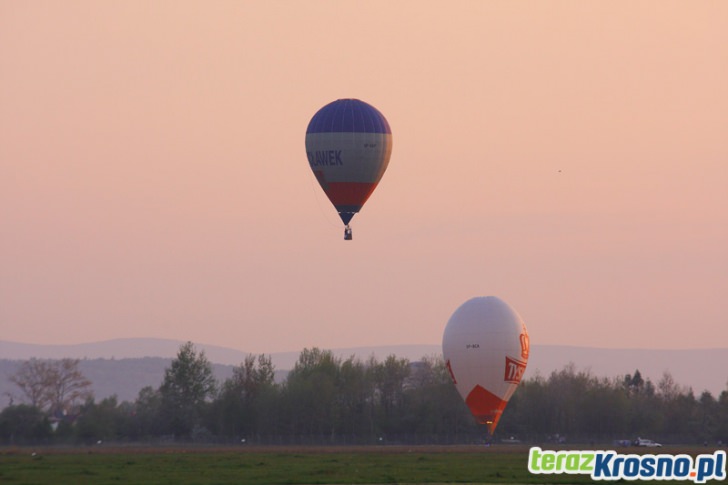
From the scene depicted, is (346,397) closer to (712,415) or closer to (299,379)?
(299,379)

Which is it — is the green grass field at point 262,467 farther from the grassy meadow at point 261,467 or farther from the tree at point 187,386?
the tree at point 187,386

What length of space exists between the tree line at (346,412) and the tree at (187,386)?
79 millimetres

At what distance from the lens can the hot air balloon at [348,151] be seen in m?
80.1

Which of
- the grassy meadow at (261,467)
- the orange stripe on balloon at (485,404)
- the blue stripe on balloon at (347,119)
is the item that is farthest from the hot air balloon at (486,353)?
the blue stripe on balloon at (347,119)

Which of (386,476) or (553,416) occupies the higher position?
(553,416)

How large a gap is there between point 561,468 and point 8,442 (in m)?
43.8

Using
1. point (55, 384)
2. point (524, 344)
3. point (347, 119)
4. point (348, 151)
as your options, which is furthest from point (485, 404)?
point (55, 384)

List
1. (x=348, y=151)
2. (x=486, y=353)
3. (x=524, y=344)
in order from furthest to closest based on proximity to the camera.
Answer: (x=524, y=344) < (x=486, y=353) < (x=348, y=151)

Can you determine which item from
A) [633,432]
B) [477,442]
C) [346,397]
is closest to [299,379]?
[346,397]

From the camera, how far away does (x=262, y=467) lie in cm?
6488

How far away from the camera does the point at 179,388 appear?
388ft

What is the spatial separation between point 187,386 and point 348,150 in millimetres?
43673

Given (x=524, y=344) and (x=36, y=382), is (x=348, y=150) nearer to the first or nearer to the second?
(x=524, y=344)

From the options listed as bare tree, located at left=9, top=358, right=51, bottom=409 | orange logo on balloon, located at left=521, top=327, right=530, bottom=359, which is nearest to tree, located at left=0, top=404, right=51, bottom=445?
orange logo on balloon, located at left=521, top=327, right=530, bottom=359
